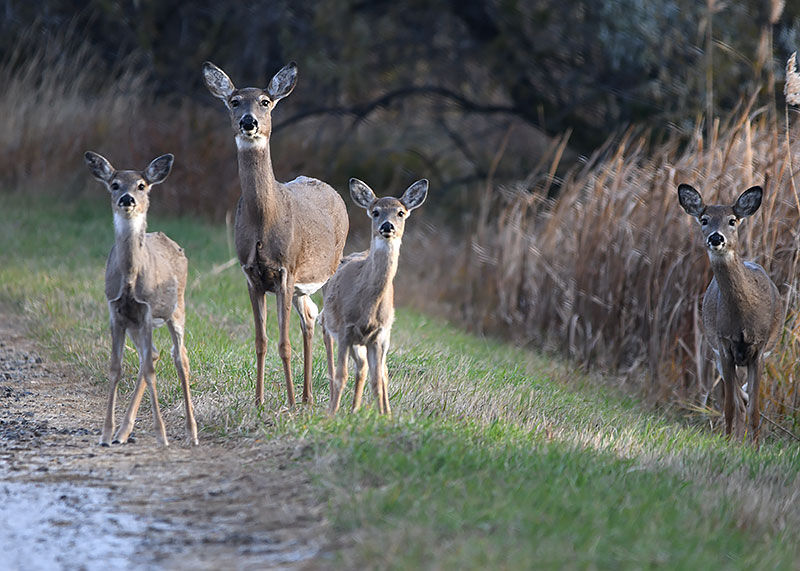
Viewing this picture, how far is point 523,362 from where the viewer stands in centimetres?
1030

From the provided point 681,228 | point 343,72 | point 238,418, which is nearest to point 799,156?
point 681,228

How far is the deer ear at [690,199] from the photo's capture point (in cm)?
815

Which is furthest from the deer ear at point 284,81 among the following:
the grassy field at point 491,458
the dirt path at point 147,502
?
the dirt path at point 147,502

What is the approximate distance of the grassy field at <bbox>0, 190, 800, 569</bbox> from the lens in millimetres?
4824

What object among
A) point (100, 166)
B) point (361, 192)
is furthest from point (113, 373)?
point (361, 192)

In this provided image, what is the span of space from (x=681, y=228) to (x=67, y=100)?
418 inches

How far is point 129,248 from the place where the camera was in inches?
255

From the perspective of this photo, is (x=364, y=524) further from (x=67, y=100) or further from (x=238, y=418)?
(x=67, y=100)

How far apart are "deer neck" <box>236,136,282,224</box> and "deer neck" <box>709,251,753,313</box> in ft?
9.93

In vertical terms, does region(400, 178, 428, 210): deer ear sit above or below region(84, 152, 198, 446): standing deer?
above

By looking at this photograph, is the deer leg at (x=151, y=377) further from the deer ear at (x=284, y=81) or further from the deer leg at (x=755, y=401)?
the deer leg at (x=755, y=401)

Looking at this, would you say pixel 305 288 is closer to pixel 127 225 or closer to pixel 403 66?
pixel 127 225

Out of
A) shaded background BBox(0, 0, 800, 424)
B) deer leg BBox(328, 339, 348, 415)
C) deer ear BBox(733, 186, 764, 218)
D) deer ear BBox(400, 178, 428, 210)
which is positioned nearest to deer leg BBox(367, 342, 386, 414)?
deer leg BBox(328, 339, 348, 415)

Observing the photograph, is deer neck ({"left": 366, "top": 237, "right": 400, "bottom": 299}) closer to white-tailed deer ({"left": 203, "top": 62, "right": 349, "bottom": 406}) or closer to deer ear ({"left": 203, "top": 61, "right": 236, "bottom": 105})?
white-tailed deer ({"left": 203, "top": 62, "right": 349, "bottom": 406})
